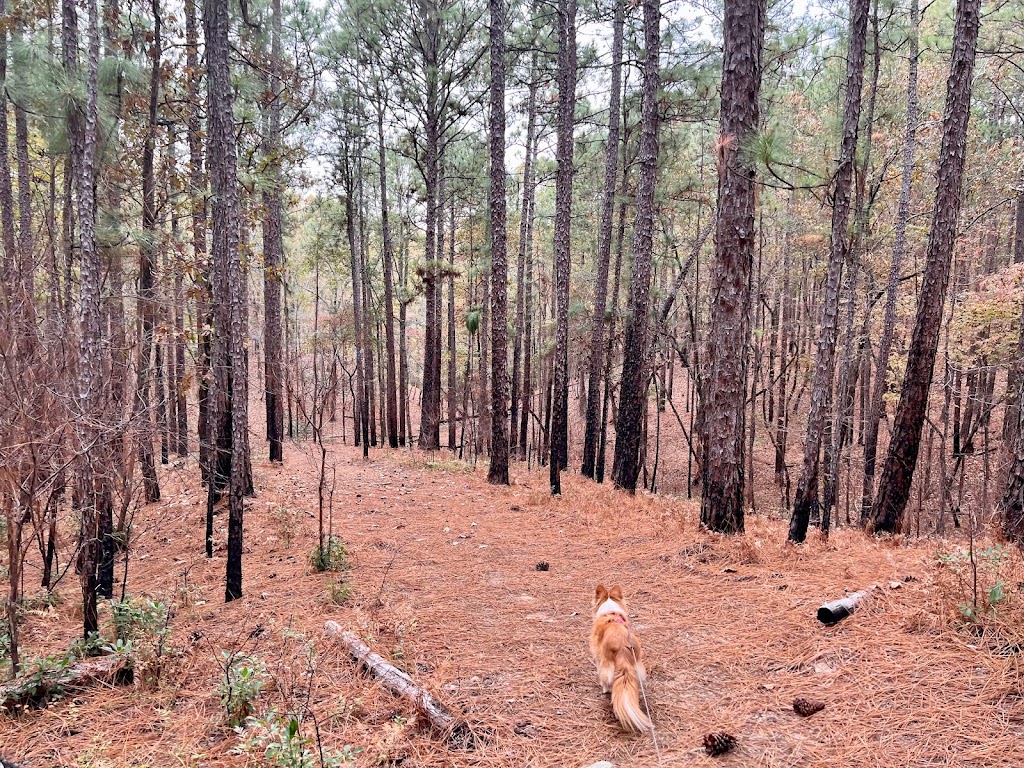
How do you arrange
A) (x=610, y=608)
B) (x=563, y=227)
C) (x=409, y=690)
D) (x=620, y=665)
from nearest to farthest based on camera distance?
1. (x=620, y=665)
2. (x=409, y=690)
3. (x=610, y=608)
4. (x=563, y=227)

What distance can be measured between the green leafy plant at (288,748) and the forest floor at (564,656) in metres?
0.10

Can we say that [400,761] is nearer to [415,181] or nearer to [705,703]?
[705,703]

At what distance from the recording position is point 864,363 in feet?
52.9

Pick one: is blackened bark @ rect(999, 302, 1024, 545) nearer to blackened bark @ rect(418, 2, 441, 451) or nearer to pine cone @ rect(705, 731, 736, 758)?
pine cone @ rect(705, 731, 736, 758)

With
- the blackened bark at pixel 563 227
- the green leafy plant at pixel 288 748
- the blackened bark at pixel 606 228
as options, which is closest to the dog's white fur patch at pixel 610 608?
the green leafy plant at pixel 288 748

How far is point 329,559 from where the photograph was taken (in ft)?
18.4

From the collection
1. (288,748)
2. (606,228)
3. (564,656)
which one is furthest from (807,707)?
(606,228)

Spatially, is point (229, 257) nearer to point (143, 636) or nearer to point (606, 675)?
point (143, 636)

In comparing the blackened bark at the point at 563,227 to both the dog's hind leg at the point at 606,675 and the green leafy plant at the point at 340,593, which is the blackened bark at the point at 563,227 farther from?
the dog's hind leg at the point at 606,675

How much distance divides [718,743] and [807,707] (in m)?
0.61

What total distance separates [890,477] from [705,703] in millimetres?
5091

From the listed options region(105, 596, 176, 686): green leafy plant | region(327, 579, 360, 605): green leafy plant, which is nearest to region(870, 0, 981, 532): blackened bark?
region(327, 579, 360, 605): green leafy plant

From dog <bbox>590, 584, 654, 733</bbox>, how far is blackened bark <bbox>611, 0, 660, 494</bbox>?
733 cm

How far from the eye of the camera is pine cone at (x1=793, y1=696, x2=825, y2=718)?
2824 millimetres
